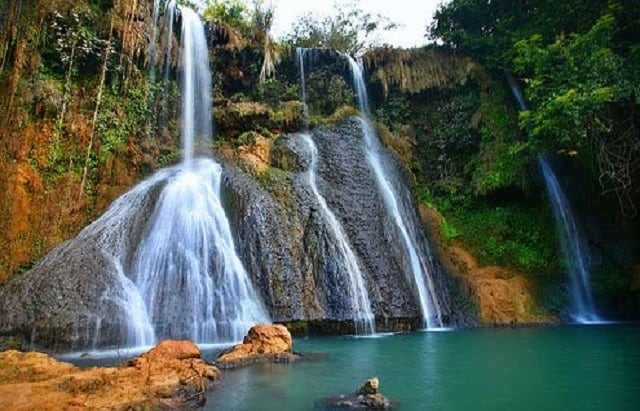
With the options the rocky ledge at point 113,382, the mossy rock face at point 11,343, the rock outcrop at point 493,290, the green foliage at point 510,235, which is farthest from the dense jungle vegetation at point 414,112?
the rocky ledge at point 113,382

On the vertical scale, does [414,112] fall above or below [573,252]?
above

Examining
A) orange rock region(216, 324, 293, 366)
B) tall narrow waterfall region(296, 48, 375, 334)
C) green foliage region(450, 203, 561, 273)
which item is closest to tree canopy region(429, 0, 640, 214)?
green foliage region(450, 203, 561, 273)

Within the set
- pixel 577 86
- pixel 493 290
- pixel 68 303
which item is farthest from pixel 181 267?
pixel 577 86

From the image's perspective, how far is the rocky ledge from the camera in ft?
15.3

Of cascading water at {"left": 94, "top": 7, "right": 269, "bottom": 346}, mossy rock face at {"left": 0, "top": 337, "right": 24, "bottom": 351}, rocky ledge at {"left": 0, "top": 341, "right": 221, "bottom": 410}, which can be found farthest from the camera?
cascading water at {"left": 94, "top": 7, "right": 269, "bottom": 346}

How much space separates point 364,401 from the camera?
4.98m

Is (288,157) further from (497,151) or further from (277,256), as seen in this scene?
(497,151)

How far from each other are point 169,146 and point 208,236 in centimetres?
573

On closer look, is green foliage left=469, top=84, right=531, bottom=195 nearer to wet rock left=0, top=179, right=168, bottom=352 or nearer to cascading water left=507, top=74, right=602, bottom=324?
cascading water left=507, top=74, right=602, bottom=324

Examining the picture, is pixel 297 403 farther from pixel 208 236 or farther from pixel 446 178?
pixel 446 178

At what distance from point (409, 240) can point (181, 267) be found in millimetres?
6059

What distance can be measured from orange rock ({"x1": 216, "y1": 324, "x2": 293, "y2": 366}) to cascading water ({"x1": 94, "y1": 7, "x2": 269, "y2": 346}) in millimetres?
2246

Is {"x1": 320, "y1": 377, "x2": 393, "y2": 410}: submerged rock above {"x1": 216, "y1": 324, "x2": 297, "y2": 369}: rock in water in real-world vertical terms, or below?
below

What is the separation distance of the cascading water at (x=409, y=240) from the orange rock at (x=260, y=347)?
555cm
